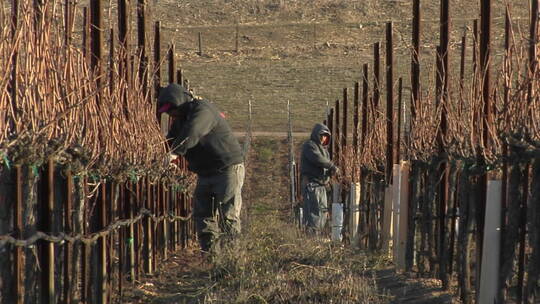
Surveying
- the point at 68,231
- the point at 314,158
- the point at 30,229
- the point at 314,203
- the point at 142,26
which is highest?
the point at 142,26

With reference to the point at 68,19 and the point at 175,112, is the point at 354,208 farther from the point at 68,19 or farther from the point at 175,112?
the point at 68,19

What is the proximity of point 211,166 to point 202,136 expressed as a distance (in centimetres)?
75

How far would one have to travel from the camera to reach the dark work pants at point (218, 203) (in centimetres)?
1245

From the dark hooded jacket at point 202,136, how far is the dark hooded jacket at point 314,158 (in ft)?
24.8

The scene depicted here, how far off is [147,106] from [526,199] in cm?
522

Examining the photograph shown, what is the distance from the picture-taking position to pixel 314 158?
66.5ft

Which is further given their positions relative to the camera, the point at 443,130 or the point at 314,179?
the point at 314,179

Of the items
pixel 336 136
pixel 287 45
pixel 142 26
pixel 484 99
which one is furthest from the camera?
pixel 287 45

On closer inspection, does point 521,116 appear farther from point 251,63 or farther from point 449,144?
point 251,63

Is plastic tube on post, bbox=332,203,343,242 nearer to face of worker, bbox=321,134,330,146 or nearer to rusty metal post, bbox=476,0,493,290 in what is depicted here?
face of worker, bbox=321,134,330,146

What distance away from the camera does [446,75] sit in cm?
1193

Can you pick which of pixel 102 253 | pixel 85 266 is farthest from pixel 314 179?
pixel 85 266

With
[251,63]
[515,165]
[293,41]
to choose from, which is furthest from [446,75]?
[293,41]

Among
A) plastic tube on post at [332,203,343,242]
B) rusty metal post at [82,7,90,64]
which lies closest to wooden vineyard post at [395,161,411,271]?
rusty metal post at [82,7,90,64]
